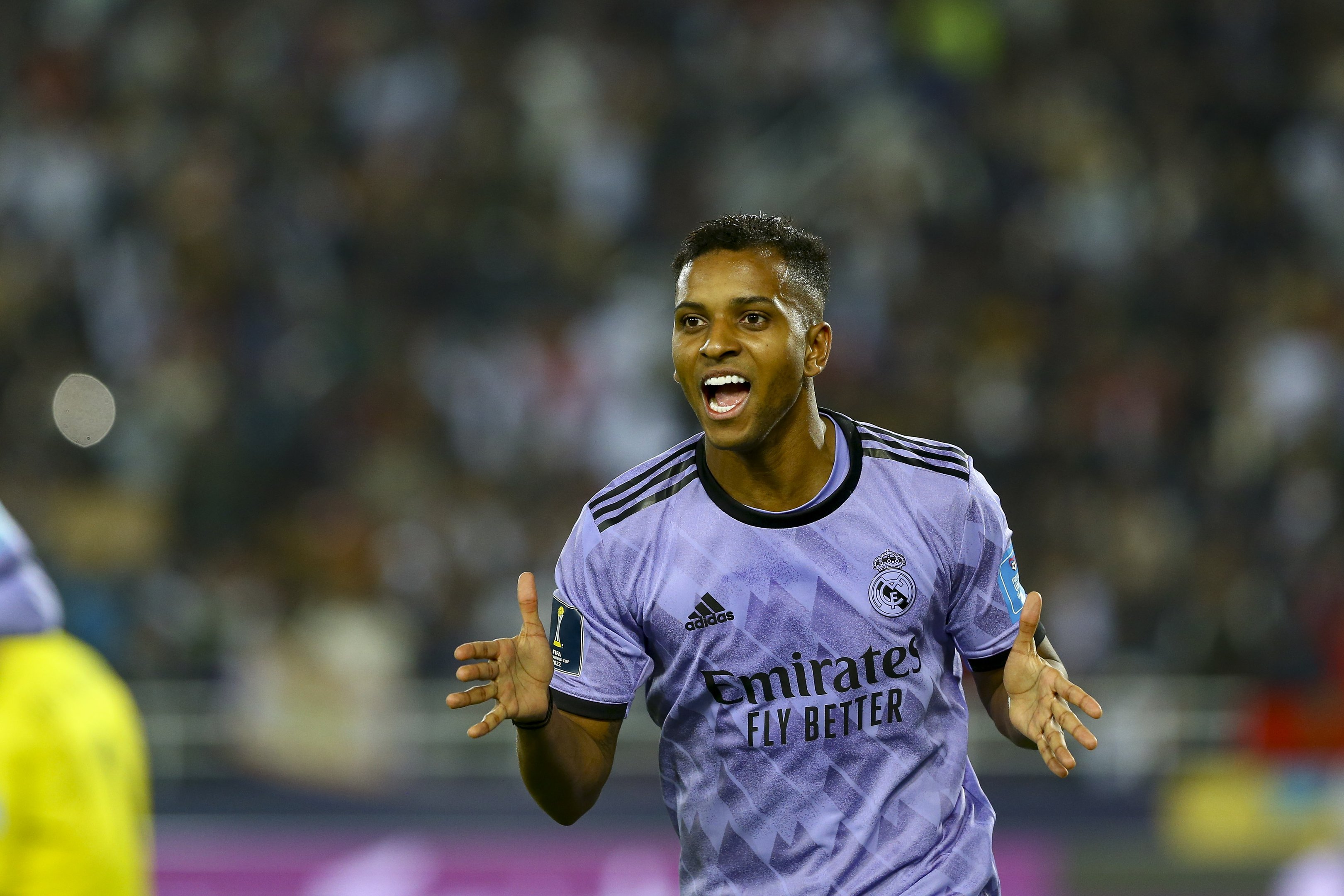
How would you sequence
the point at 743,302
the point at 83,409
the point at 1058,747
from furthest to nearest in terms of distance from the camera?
the point at 83,409
the point at 743,302
the point at 1058,747

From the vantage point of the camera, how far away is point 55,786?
4605 millimetres

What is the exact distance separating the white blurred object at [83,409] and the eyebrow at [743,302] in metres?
7.29

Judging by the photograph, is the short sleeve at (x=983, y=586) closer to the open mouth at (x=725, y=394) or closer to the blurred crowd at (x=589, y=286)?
the open mouth at (x=725, y=394)

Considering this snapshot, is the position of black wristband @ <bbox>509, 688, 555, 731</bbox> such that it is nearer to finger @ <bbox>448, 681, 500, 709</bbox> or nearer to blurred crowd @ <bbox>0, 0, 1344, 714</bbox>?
finger @ <bbox>448, 681, 500, 709</bbox>

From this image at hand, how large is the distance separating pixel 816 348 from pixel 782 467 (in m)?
0.27

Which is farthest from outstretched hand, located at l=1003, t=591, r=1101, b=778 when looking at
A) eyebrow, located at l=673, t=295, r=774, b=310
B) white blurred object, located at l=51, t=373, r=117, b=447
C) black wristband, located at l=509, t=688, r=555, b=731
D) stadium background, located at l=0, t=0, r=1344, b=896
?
white blurred object, located at l=51, t=373, r=117, b=447

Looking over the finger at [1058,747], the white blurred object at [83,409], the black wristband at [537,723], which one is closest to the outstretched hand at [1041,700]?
the finger at [1058,747]

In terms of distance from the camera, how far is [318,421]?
10.6m

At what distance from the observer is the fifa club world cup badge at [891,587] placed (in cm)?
390

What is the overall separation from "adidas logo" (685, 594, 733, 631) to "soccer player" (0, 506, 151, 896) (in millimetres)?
1721

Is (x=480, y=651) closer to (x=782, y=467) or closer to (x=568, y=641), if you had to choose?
(x=568, y=641)

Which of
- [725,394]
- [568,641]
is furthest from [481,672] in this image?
[725,394]

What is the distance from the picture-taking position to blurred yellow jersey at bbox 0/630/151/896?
4586 mm

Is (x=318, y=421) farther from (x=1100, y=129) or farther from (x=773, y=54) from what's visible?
(x=1100, y=129)
